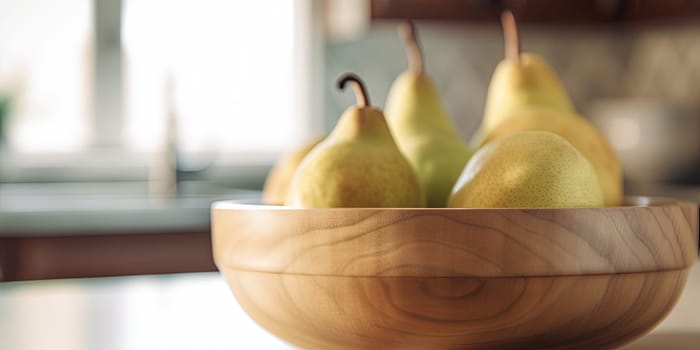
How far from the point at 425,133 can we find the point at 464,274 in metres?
0.28

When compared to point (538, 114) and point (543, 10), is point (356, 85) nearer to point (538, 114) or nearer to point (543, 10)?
point (538, 114)

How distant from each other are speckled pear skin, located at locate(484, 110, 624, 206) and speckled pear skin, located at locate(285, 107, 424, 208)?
0.32ft

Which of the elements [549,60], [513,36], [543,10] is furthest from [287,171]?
[549,60]

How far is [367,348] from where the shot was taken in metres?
0.51

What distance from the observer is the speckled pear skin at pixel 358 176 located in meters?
0.57

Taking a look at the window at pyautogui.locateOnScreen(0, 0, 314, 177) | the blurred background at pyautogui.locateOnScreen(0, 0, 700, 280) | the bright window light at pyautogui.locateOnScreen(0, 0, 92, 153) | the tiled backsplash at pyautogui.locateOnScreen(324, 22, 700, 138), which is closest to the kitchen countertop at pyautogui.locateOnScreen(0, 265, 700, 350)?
the blurred background at pyautogui.locateOnScreen(0, 0, 700, 280)

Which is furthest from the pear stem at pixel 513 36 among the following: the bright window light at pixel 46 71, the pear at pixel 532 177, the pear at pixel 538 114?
the bright window light at pixel 46 71

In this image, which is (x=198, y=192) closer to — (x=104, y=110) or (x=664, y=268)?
(x=104, y=110)

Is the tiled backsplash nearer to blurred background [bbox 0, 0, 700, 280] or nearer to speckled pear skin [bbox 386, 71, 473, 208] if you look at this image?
blurred background [bbox 0, 0, 700, 280]

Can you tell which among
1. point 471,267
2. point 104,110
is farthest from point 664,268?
point 104,110

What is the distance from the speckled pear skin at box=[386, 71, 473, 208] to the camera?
65 cm

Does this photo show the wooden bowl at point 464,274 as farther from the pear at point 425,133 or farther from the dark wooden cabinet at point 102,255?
the dark wooden cabinet at point 102,255

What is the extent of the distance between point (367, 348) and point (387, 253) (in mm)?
75

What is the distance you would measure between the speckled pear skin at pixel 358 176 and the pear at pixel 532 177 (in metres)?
0.04
